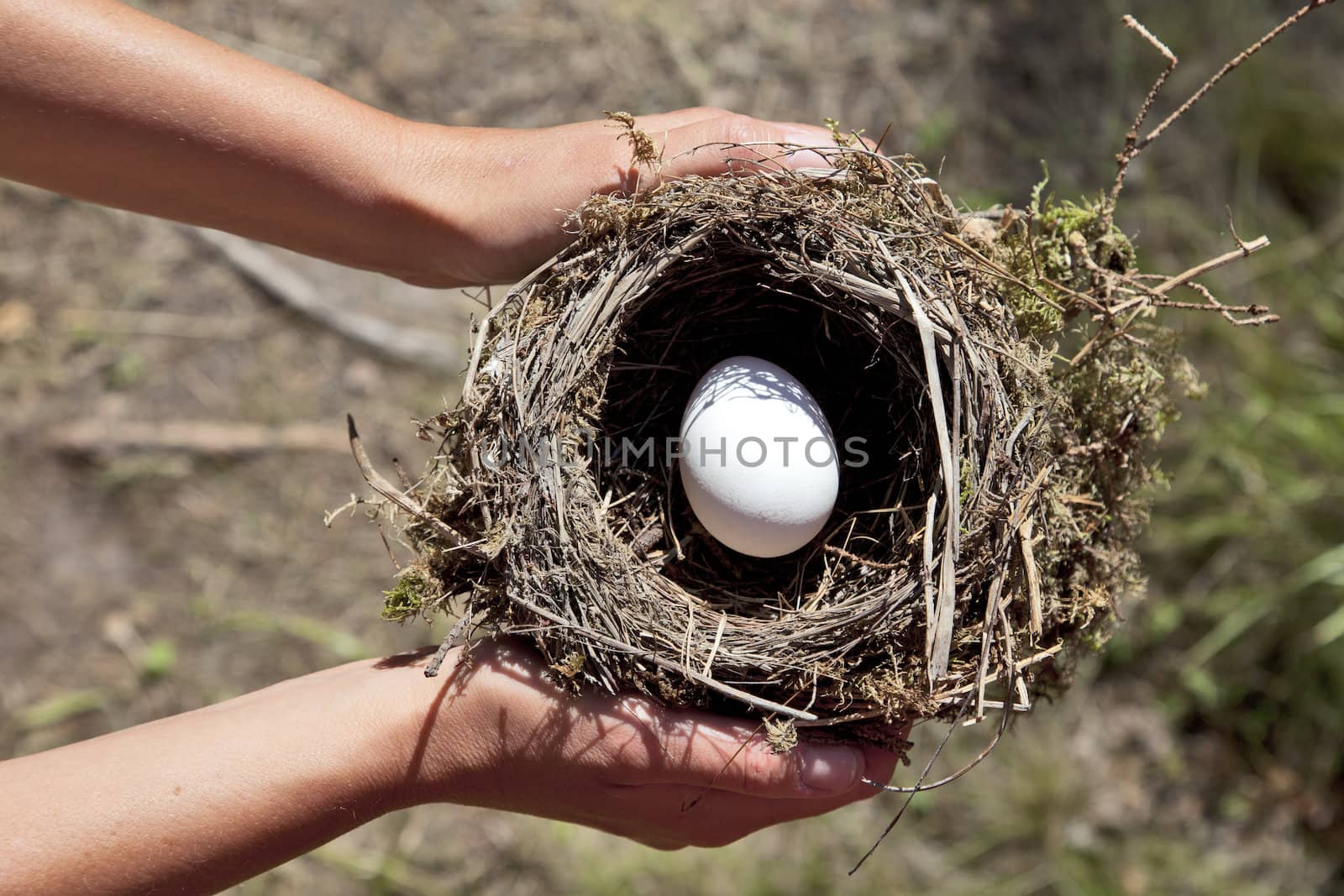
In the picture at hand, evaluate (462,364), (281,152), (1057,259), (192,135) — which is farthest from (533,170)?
(462,364)

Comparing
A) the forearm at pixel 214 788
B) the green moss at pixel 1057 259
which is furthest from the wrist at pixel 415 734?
the green moss at pixel 1057 259

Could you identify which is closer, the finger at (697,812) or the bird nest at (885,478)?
the bird nest at (885,478)

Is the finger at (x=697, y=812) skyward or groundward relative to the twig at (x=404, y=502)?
groundward

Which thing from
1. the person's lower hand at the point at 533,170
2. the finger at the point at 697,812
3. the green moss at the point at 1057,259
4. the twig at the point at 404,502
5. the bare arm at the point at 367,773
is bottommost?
the finger at the point at 697,812

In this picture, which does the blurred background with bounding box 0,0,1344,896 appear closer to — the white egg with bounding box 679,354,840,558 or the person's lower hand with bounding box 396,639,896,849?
the person's lower hand with bounding box 396,639,896,849

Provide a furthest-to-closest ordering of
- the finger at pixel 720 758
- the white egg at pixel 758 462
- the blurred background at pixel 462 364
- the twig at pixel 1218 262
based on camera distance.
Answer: the blurred background at pixel 462 364 → the white egg at pixel 758 462 → the finger at pixel 720 758 → the twig at pixel 1218 262

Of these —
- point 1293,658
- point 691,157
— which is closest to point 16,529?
point 691,157

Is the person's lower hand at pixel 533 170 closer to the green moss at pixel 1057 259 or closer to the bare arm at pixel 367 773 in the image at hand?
the green moss at pixel 1057 259
